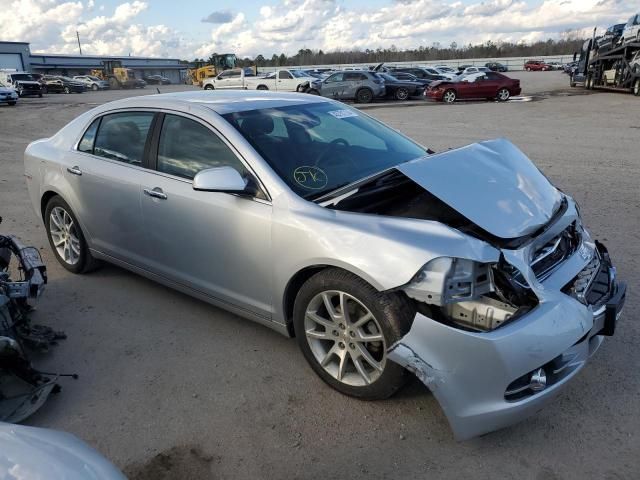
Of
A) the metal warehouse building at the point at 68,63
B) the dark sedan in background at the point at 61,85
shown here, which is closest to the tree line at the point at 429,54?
the metal warehouse building at the point at 68,63

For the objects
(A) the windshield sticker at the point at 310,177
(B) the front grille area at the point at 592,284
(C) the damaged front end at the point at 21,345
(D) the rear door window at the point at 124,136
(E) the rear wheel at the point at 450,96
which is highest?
(D) the rear door window at the point at 124,136

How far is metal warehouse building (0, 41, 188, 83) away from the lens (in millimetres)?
67438

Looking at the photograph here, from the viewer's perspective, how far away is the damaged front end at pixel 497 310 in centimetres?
233

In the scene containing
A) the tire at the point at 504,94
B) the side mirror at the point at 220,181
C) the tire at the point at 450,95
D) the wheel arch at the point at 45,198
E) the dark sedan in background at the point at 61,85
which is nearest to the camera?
the side mirror at the point at 220,181

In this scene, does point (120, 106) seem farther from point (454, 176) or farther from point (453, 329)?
point (453, 329)

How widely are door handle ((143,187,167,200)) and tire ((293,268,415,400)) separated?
132 cm

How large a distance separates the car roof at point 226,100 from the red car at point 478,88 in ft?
71.3

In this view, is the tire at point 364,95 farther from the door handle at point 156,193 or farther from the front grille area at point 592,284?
the front grille area at point 592,284

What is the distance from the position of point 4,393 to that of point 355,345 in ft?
6.51

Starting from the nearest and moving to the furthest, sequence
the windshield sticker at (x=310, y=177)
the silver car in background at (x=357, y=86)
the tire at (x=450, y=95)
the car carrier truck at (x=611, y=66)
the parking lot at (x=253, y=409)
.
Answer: the parking lot at (x=253, y=409) < the windshield sticker at (x=310, y=177) < the car carrier truck at (x=611, y=66) < the tire at (x=450, y=95) < the silver car in background at (x=357, y=86)

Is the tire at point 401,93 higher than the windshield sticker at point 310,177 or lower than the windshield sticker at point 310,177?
lower

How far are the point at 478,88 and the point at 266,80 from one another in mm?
12292

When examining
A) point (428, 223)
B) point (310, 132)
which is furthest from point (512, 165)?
point (310, 132)

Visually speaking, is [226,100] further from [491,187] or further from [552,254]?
[552,254]
